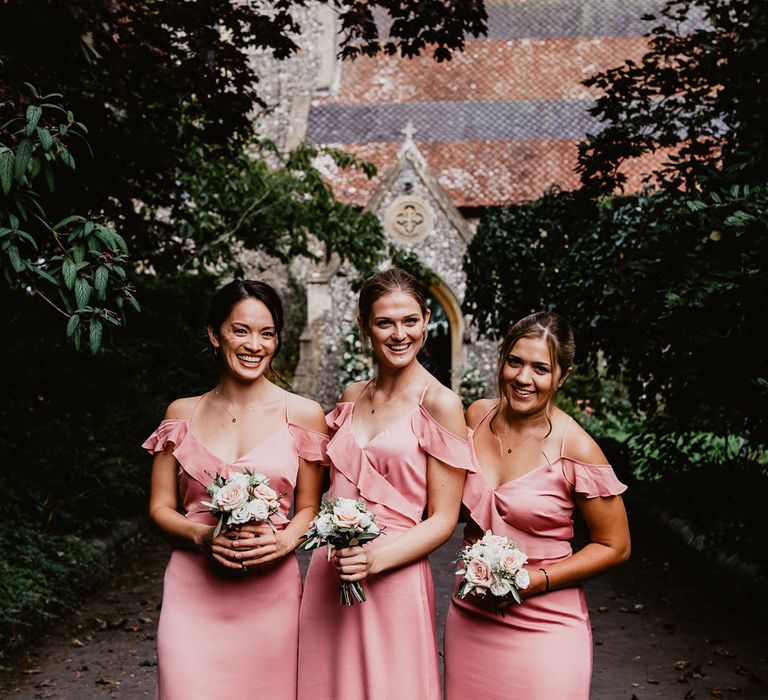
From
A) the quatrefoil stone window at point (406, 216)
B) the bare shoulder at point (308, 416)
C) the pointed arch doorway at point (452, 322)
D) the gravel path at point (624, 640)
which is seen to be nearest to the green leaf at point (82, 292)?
the bare shoulder at point (308, 416)

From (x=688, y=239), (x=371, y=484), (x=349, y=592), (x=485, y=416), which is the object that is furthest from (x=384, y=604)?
(x=688, y=239)

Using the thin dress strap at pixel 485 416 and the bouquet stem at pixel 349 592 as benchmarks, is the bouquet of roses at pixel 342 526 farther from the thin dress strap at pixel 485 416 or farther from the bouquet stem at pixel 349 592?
the thin dress strap at pixel 485 416

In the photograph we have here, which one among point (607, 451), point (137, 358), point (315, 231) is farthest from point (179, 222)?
point (607, 451)

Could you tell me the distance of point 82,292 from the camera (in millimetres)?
3518

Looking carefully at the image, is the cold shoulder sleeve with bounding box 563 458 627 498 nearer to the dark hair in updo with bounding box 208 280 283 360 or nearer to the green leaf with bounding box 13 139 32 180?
the dark hair in updo with bounding box 208 280 283 360

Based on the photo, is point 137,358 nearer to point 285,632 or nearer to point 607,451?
point 607,451

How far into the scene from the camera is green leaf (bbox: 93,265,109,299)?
349 cm

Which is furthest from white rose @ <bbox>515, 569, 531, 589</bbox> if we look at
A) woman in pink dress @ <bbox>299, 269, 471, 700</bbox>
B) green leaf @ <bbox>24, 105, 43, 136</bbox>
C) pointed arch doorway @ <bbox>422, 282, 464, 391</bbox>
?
pointed arch doorway @ <bbox>422, 282, 464, 391</bbox>

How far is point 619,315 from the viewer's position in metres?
6.81

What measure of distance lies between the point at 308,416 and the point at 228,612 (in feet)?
2.28

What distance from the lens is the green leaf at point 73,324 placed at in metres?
3.42

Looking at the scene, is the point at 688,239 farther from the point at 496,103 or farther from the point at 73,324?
the point at 496,103

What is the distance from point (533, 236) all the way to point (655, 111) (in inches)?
156

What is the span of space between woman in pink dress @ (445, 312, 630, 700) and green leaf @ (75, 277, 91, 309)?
5.26 ft
